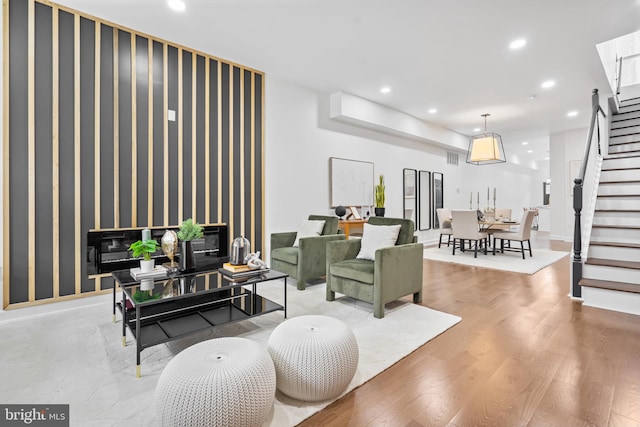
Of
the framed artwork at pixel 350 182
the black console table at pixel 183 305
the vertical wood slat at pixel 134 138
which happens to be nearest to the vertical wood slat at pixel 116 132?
the vertical wood slat at pixel 134 138

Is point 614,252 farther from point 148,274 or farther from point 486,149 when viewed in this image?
point 148,274

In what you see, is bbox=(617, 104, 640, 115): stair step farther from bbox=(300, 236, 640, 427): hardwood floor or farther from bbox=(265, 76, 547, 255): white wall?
bbox=(300, 236, 640, 427): hardwood floor

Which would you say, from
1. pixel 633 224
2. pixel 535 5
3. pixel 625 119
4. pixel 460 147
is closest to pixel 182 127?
pixel 535 5

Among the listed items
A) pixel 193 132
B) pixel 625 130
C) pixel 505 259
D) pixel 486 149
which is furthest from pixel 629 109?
pixel 193 132

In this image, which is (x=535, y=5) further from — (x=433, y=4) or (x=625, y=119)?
(x=625, y=119)

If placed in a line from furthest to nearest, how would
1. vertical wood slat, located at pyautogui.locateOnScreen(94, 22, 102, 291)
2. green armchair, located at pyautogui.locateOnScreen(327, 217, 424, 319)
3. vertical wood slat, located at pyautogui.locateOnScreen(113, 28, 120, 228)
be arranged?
vertical wood slat, located at pyautogui.locateOnScreen(113, 28, 120, 228) → vertical wood slat, located at pyautogui.locateOnScreen(94, 22, 102, 291) → green armchair, located at pyautogui.locateOnScreen(327, 217, 424, 319)

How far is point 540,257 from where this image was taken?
19.4 feet

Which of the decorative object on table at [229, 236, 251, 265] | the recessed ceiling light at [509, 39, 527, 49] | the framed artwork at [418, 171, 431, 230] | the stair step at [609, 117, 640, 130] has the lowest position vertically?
the decorative object on table at [229, 236, 251, 265]

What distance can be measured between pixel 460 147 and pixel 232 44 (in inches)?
269

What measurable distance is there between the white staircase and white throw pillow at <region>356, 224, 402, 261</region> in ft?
6.79

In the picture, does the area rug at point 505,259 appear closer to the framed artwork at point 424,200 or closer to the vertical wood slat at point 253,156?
the framed artwork at point 424,200

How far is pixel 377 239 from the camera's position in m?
3.32

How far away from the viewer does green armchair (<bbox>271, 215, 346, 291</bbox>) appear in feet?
12.7

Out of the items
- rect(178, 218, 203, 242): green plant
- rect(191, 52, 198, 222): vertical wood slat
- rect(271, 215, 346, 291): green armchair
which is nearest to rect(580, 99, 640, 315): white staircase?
rect(271, 215, 346, 291): green armchair
